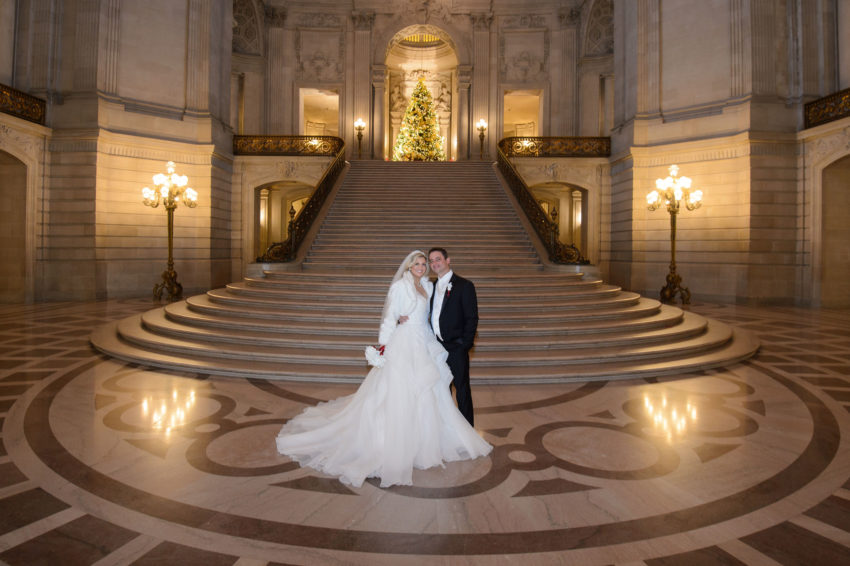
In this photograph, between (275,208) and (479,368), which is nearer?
(479,368)

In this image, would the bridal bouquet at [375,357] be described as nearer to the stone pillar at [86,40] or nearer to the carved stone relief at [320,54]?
the stone pillar at [86,40]

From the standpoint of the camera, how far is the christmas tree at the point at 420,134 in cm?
2005

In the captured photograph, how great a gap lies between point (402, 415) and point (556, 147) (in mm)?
15309

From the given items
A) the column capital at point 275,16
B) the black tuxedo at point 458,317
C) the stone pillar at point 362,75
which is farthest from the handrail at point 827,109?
the column capital at point 275,16

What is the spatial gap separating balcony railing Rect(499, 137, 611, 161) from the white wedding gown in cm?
1394

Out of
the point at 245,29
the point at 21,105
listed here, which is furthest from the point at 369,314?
the point at 245,29

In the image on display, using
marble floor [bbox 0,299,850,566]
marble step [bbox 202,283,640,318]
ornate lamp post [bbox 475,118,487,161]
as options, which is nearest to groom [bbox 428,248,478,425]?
marble floor [bbox 0,299,850,566]

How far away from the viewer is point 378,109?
21344 mm

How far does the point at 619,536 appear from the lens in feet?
7.95

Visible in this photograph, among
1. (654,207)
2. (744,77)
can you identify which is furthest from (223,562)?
(744,77)

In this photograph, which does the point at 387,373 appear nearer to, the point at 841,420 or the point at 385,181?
the point at 841,420

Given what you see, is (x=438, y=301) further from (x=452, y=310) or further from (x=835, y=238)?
(x=835, y=238)

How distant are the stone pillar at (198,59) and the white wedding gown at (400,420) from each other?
13702 mm

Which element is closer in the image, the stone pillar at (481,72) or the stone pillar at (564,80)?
the stone pillar at (564,80)
